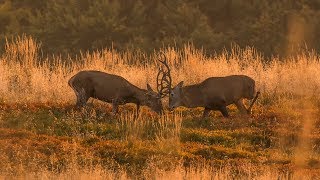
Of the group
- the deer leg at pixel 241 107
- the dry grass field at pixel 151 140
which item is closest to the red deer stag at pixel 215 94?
the deer leg at pixel 241 107

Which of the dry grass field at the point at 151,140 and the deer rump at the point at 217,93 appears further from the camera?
the deer rump at the point at 217,93

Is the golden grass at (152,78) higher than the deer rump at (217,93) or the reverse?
Result: the reverse

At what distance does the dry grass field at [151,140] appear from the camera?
13.7 m

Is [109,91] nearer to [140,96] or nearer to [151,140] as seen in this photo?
[140,96]

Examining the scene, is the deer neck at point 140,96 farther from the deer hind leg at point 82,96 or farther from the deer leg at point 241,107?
the deer leg at point 241,107

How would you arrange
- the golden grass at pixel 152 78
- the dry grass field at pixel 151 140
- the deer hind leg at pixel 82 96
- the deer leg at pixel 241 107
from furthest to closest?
the golden grass at pixel 152 78, the deer leg at pixel 241 107, the deer hind leg at pixel 82 96, the dry grass field at pixel 151 140

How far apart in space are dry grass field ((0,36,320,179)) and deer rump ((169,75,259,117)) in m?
0.39

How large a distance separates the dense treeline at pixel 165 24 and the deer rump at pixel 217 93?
74.4ft

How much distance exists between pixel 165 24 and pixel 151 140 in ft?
107

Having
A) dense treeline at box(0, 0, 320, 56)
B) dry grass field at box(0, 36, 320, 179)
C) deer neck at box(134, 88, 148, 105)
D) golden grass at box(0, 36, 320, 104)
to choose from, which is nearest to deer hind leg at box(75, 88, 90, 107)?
dry grass field at box(0, 36, 320, 179)

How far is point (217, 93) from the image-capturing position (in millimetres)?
19797

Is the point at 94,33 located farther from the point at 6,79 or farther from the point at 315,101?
the point at 315,101

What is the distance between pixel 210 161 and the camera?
14.9 metres

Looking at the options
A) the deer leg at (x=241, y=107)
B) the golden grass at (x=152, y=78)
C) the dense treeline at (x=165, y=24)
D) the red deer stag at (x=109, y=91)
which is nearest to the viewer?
the red deer stag at (x=109, y=91)
